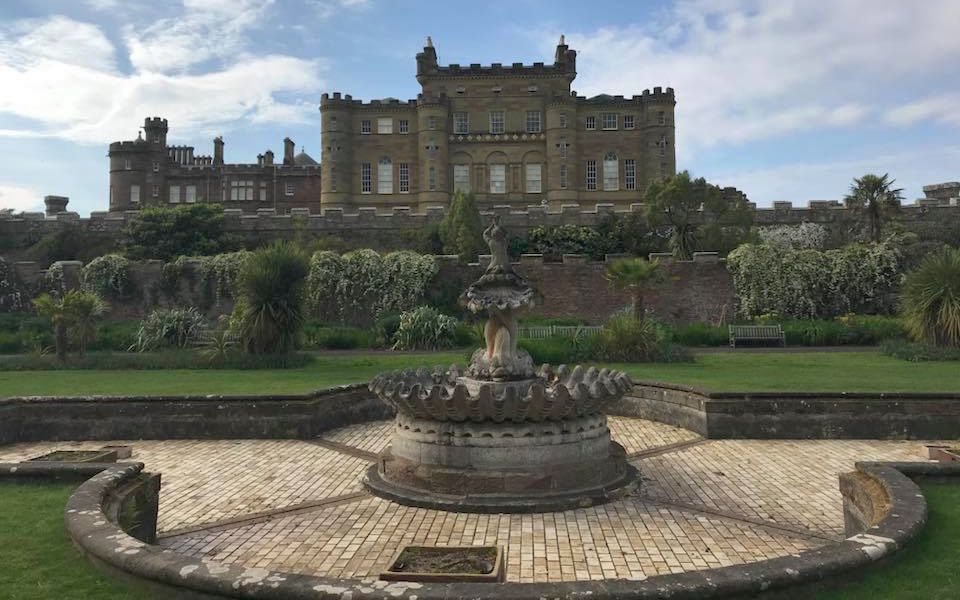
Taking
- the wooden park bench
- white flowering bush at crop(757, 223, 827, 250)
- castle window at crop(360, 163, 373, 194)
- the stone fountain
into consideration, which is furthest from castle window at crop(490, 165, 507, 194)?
the stone fountain

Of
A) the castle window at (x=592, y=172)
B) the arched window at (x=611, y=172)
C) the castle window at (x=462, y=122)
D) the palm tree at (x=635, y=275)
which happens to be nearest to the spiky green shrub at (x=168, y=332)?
the palm tree at (x=635, y=275)

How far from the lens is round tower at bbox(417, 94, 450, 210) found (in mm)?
51812

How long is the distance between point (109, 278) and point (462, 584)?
32.9 meters

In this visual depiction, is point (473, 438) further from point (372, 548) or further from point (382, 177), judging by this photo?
point (382, 177)

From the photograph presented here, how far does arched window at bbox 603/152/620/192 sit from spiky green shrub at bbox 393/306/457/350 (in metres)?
32.1

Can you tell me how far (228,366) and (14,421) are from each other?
7463 millimetres

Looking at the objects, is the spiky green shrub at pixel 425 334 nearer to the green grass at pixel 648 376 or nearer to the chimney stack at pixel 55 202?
the green grass at pixel 648 376

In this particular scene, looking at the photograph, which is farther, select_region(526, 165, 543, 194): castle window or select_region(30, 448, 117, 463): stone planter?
select_region(526, 165, 543, 194): castle window

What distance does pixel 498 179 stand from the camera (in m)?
53.2

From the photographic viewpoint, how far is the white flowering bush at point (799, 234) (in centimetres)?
3862

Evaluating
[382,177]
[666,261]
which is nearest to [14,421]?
[666,261]

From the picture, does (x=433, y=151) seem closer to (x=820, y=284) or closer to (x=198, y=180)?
(x=198, y=180)

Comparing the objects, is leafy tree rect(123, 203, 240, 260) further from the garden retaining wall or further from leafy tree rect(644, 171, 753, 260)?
the garden retaining wall

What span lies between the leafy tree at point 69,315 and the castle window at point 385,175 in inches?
1318
